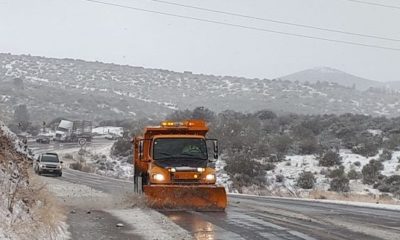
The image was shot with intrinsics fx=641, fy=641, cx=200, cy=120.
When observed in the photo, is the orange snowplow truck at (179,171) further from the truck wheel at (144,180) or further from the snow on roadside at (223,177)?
the snow on roadside at (223,177)

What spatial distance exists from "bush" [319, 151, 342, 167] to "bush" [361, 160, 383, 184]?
325cm

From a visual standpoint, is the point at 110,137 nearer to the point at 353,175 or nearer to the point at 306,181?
the point at 353,175

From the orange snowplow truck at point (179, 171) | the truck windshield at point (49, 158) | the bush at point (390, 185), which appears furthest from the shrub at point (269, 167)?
the orange snowplow truck at point (179, 171)

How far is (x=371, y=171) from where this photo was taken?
44.7m

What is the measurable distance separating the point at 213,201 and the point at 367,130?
158 feet

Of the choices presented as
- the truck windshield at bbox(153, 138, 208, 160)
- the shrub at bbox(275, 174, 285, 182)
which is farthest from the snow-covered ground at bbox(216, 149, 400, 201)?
the truck windshield at bbox(153, 138, 208, 160)

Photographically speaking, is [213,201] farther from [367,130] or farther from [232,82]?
[232,82]

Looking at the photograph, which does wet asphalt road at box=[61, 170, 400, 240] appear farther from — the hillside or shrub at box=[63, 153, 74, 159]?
the hillside

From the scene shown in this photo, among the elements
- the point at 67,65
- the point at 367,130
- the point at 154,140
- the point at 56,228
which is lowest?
the point at 56,228

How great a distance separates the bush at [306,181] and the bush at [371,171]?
3.59 m

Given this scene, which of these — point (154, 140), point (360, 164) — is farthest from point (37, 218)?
point (360, 164)

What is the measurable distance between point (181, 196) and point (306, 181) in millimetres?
25663

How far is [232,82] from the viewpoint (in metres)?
166

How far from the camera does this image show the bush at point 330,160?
49491 mm
